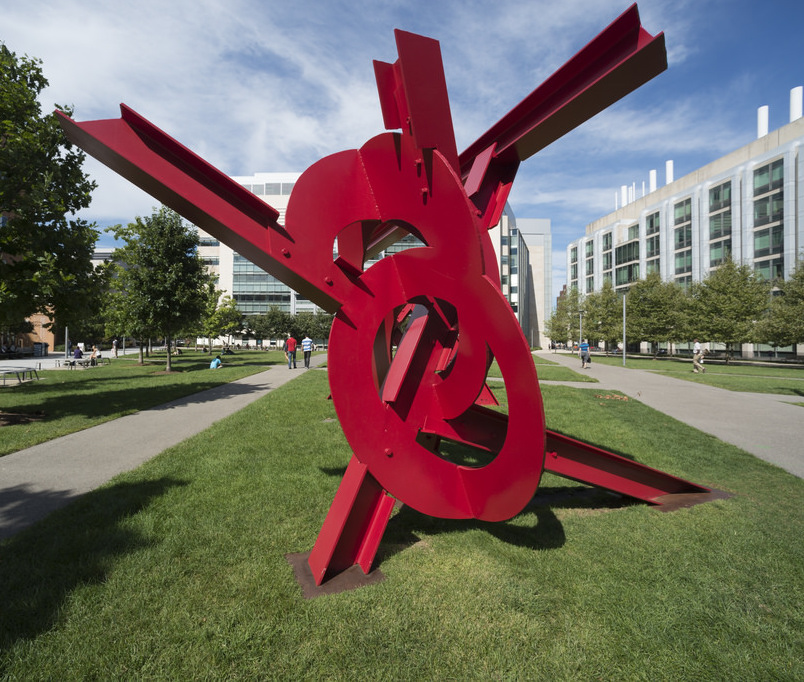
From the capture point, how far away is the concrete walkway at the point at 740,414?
303 inches

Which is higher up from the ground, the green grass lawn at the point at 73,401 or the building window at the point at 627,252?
the building window at the point at 627,252

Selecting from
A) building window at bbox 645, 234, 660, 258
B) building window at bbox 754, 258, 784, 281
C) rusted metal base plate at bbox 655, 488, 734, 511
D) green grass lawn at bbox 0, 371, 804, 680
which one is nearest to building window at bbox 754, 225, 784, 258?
building window at bbox 754, 258, 784, 281

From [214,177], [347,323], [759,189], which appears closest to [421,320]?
[347,323]

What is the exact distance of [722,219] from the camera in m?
50.3

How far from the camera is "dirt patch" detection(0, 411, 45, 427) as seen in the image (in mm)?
9346

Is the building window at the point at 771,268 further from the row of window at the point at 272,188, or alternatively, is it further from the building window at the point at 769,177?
the row of window at the point at 272,188

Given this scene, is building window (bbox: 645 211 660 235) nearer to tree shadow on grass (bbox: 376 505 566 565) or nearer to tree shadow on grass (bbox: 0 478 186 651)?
tree shadow on grass (bbox: 376 505 566 565)

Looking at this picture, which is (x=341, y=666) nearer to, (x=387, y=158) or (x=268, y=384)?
(x=387, y=158)

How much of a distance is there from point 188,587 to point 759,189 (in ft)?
197

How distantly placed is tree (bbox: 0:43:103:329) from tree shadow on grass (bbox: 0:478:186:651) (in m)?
6.62

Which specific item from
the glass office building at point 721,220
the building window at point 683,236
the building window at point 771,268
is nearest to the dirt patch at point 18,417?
the glass office building at point 721,220

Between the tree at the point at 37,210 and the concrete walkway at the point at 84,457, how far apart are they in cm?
312

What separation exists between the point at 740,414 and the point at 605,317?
4104 cm

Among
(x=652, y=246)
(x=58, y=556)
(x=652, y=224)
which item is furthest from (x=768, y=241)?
(x=58, y=556)
